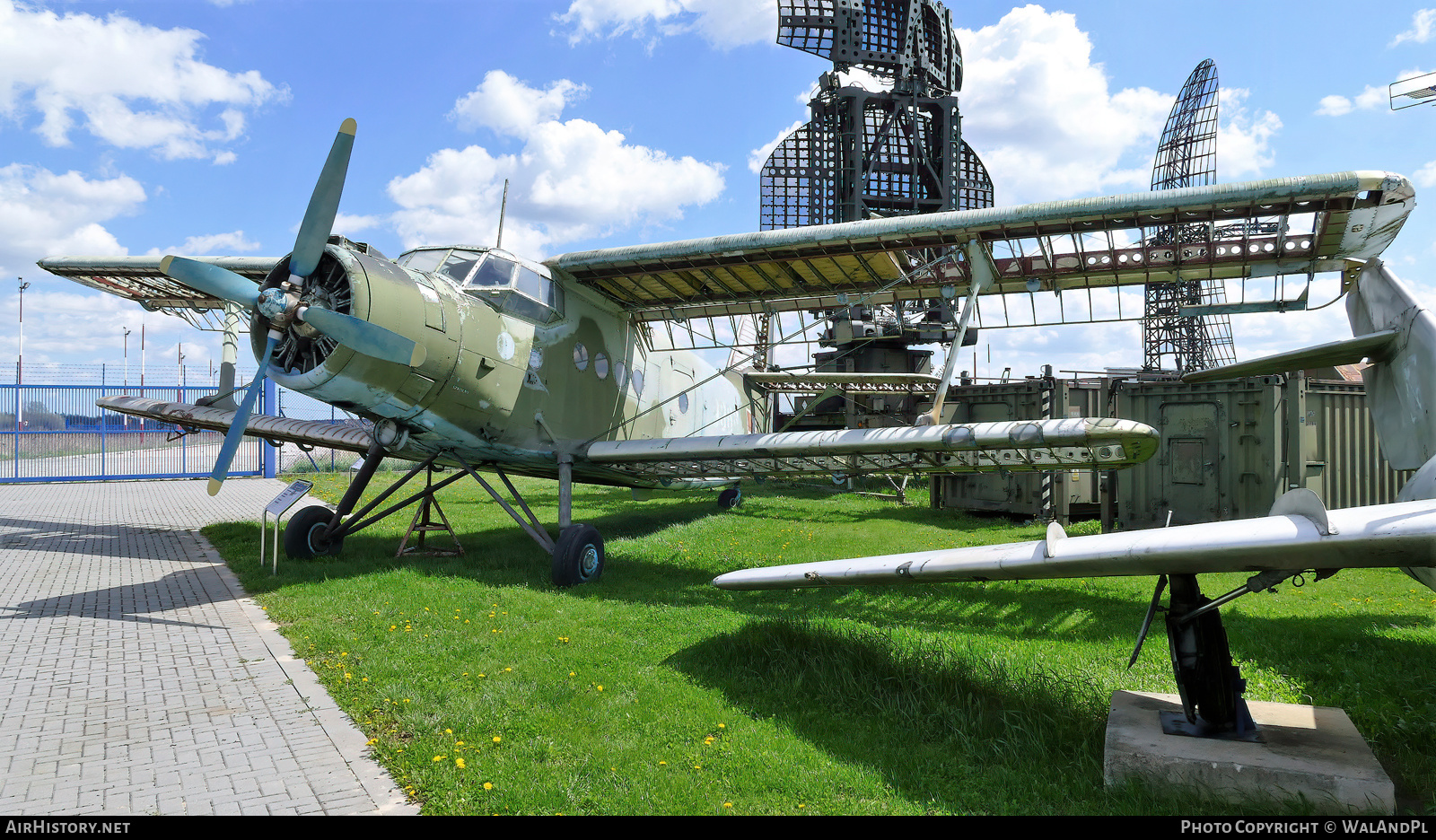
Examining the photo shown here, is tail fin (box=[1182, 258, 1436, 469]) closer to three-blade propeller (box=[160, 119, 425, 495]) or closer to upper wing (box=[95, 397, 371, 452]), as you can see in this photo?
three-blade propeller (box=[160, 119, 425, 495])

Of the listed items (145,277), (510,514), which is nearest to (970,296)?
(510,514)

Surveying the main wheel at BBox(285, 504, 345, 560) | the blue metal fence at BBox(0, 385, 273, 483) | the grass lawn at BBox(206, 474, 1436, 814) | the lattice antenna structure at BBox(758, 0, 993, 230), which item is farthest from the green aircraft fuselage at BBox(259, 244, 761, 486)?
the lattice antenna structure at BBox(758, 0, 993, 230)

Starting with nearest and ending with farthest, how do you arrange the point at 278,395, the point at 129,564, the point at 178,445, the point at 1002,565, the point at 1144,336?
1. the point at 1002,565
2. the point at 129,564
3. the point at 278,395
4. the point at 178,445
5. the point at 1144,336

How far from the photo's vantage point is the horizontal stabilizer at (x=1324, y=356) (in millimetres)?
6281

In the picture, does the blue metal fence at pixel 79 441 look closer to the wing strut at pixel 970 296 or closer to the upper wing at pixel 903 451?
the upper wing at pixel 903 451

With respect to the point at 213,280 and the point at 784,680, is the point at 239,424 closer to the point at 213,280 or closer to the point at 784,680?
the point at 213,280

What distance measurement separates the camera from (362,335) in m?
7.27

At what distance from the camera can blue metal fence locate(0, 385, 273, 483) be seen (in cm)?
2427

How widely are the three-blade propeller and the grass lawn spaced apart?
263cm

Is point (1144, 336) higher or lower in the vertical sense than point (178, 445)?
higher

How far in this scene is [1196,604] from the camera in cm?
415

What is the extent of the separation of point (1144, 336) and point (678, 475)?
163 feet
